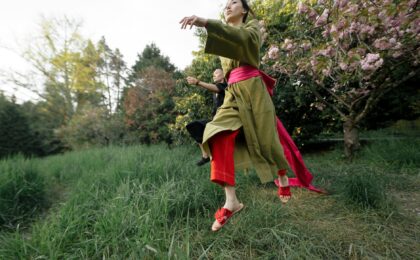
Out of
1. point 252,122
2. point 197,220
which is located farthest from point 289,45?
point 197,220

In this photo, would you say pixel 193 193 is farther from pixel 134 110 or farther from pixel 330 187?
pixel 134 110

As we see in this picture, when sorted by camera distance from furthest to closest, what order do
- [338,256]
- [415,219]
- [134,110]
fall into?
[134,110] < [415,219] < [338,256]

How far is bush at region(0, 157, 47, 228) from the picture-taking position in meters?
2.43

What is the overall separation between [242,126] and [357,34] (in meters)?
1.87

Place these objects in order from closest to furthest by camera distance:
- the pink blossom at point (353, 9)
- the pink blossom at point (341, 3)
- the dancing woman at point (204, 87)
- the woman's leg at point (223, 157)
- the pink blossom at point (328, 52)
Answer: the woman's leg at point (223, 157)
the dancing woman at point (204, 87)
the pink blossom at point (353, 9)
the pink blossom at point (341, 3)
the pink blossom at point (328, 52)

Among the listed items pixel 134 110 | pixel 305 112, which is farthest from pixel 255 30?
pixel 134 110

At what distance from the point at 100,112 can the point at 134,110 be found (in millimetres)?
2321

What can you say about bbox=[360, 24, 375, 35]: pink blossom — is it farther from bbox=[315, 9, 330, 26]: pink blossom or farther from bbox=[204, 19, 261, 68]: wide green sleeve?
bbox=[204, 19, 261, 68]: wide green sleeve

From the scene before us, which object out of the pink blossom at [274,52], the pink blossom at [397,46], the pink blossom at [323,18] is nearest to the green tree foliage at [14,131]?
the pink blossom at [274,52]

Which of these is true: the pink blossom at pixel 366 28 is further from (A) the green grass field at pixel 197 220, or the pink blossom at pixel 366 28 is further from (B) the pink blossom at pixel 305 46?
(A) the green grass field at pixel 197 220

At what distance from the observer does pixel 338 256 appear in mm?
1470

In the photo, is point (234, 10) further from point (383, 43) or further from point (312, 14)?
point (383, 43)

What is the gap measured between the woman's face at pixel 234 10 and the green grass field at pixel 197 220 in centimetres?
157

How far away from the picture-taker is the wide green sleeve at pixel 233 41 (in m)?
1.16
